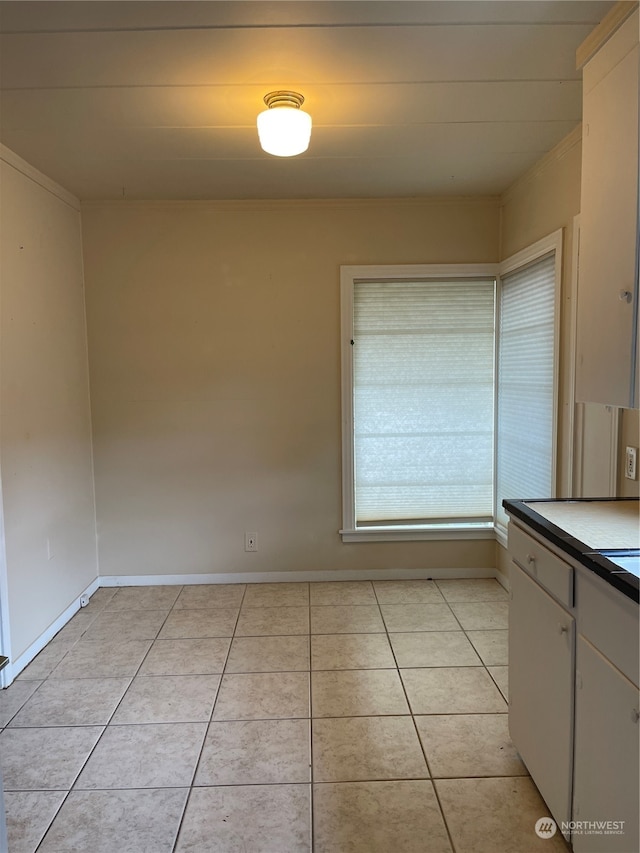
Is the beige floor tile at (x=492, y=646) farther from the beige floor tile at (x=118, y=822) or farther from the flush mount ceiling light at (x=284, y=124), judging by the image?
the flush mount ceiling light at (x=284, y=124)

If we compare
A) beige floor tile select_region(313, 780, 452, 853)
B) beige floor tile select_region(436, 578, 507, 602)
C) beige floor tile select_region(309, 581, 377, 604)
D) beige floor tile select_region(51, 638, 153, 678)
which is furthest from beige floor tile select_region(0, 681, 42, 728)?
beige floor tile select_region(436, 578, 507, 602)

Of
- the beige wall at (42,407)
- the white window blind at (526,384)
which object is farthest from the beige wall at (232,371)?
the white window blind at (526,384)

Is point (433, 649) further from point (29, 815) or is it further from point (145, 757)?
point (29, 815)

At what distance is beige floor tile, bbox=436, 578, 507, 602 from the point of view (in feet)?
10.7

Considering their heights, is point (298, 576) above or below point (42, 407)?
below

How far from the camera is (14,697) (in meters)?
2.32

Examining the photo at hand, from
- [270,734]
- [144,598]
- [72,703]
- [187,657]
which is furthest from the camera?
[144,598]

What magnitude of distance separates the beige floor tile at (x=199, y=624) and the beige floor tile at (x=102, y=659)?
153 mm

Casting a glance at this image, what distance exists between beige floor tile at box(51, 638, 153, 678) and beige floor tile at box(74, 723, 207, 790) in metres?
0.47

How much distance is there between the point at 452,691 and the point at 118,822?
4.65ft

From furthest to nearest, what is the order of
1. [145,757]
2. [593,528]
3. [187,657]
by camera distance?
1. [187,657]
2. [145,757]
3. [593,528]

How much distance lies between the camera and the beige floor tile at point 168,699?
7.05ft

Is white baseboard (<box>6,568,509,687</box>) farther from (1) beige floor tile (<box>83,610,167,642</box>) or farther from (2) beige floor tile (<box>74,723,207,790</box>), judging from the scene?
(2) beige floor tile (<box>74,723,207,790</box>)

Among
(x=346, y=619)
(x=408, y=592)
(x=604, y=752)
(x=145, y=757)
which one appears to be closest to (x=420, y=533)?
(x=408, y=592)
